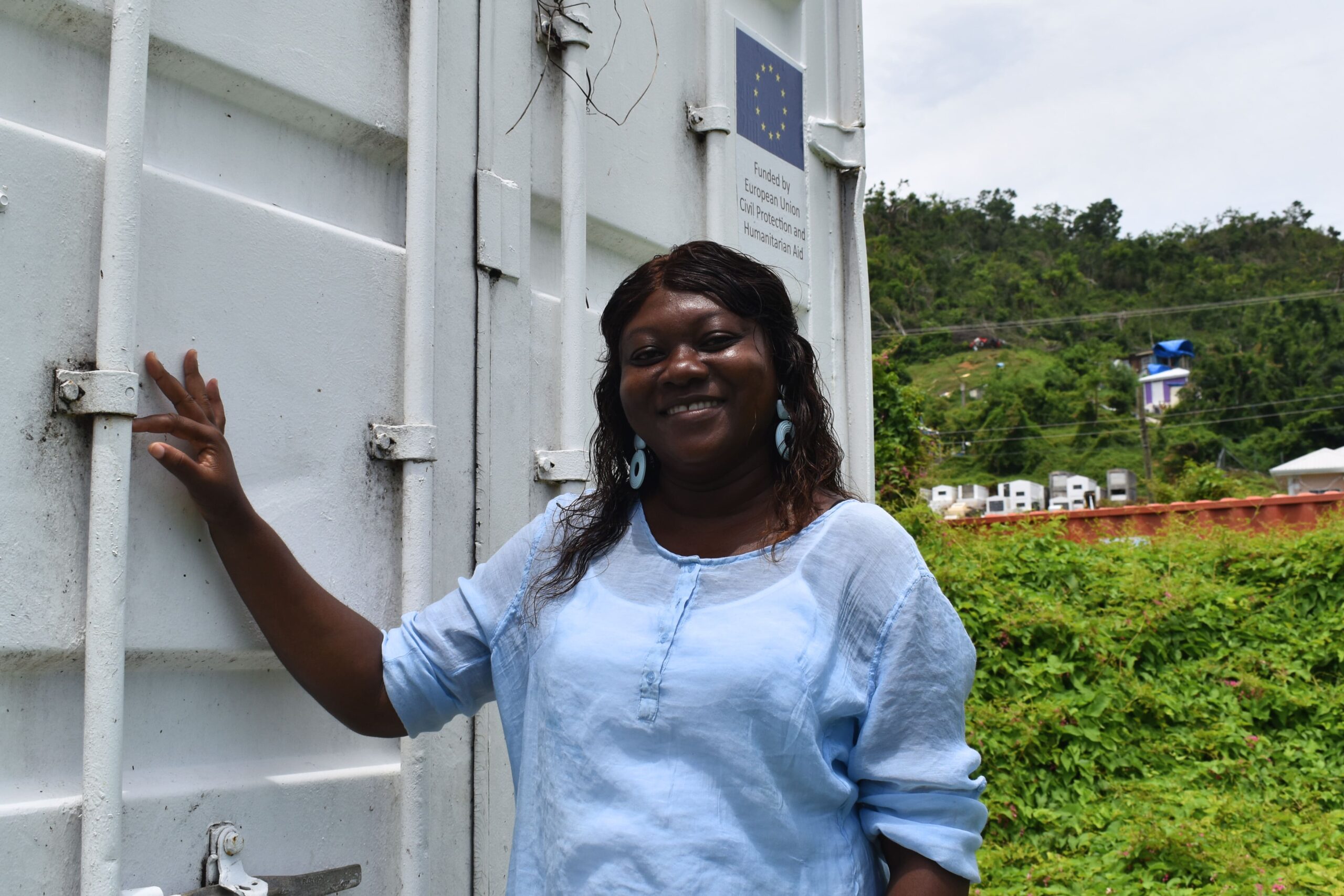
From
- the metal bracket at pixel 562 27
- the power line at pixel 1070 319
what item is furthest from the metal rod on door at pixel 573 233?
the power line at pixel 1070 319

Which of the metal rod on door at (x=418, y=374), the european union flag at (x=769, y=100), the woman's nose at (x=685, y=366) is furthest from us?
the european union flag at (x=769, y=100)

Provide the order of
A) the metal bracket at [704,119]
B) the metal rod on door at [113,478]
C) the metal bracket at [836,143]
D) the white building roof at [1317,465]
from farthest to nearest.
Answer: the white building roof at [1317,465] < the metal bracket at [836,143] < the metal bracket at [704,119] < the metal rod on door at [113,478]

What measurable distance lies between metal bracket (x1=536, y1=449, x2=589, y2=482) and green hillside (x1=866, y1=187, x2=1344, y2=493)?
68.6ft

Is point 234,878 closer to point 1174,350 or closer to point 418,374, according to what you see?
point 418,374

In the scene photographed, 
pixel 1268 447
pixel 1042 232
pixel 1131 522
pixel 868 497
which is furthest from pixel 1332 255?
pixel 868 497

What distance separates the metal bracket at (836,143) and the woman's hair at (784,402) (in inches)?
45.9

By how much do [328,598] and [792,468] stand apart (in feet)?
1.98

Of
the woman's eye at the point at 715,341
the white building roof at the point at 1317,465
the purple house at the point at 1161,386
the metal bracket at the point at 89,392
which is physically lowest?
the metal bracket at the point at 89,392

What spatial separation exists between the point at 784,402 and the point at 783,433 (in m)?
0.06

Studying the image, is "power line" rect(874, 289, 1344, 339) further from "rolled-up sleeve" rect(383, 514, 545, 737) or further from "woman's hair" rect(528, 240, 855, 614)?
"rolled-up sleeve" rect(383, 514, 545, 737)

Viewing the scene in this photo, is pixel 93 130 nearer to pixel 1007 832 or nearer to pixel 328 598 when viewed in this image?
pixel 328 598

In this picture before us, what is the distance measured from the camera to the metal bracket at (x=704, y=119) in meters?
2.18

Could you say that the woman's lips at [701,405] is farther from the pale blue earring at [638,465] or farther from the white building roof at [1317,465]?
the white building roof at [1317,465]

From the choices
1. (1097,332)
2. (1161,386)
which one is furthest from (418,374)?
(1097,332)
